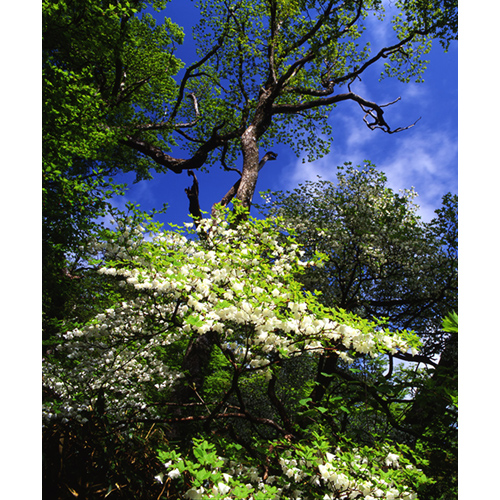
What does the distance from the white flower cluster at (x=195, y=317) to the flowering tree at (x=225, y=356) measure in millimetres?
20

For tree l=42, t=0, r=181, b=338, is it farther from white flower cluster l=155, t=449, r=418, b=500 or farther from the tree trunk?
white flower cluster l=155, t=449, r=418, b=500

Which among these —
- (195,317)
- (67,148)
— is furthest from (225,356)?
(67,148)

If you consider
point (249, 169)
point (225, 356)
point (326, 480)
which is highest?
point (249, 169)

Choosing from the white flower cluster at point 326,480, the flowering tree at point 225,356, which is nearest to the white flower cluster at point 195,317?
the flowering tree at point 225,356

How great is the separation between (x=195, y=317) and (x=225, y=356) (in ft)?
6.80

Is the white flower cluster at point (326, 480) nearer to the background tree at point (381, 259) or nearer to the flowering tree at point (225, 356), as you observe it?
the flowering tree at point (225, 356)

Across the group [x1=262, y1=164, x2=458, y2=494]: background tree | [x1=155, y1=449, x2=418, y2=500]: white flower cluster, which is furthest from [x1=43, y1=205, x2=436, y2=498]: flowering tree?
[x1=262, y1=164, x2=458, y2=494]: background tree

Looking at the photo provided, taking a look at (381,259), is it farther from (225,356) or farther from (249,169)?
(225,356)

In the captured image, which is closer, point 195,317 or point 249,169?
point 195,317

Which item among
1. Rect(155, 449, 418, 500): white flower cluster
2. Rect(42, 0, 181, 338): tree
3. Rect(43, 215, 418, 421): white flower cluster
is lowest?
Rect(155, 449, 418, 500): white flower cluster

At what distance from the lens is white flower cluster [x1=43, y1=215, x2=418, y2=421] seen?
3590 millimetres

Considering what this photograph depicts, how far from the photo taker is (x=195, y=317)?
3.15m

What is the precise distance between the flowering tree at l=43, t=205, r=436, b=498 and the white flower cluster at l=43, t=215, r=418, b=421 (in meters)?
0.02
